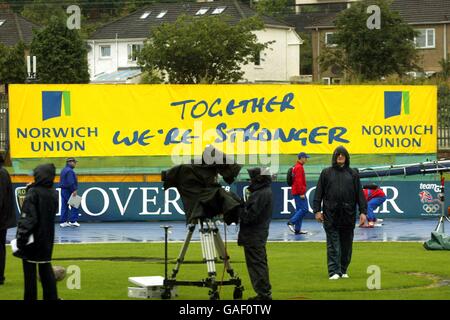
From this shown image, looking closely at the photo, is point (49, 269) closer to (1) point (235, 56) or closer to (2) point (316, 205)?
(2) point (316, 205)

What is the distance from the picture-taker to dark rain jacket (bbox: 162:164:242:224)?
15164mm

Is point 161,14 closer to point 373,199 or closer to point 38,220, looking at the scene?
point 373,199

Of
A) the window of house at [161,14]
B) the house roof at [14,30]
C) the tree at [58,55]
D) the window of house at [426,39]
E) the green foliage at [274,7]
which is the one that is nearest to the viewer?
the tree at [58,55]

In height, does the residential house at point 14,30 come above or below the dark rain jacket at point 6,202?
above

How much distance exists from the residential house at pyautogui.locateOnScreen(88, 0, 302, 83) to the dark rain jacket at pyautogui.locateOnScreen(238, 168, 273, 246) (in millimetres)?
68193

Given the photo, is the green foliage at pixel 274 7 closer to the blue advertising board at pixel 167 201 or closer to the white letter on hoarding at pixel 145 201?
the blue advertising board at pixel 167 201

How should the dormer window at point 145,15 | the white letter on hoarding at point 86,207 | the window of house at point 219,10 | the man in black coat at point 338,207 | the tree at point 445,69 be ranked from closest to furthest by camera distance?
the man in black coat at point 338,207, the white letter on hoarding at point 86,207, the tree at point 445,69, the window of house at point 219,10, the dormer window at point 145,15

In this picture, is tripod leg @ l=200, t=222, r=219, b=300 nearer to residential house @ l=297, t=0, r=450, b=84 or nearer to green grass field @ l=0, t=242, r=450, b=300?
green grass field @ l=0, t=242, r=450, b=300

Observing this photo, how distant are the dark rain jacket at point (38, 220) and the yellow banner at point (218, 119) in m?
18.6

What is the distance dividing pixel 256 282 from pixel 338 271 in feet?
9.67

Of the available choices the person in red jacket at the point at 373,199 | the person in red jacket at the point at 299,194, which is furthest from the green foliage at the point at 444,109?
the person in red jacket at the point at 299,194

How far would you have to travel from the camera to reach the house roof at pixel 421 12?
85.2 m

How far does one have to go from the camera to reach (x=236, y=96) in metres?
34.0

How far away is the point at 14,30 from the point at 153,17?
12.9 m
